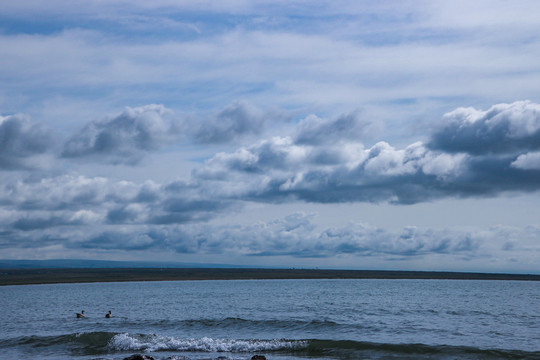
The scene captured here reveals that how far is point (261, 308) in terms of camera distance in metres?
72.0

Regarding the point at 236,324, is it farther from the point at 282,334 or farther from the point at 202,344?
the point at 202,344

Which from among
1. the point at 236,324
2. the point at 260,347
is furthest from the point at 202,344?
the point at 236,324

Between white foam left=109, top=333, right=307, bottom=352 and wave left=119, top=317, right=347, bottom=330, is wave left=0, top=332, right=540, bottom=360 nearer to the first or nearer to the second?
white foam left=109, top=333, right=307, bottom=352

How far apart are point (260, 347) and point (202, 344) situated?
4697 mm

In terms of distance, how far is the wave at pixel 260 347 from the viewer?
36994 millimetres

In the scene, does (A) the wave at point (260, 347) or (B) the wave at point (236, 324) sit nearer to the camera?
(A) the wave at point (260, 347)

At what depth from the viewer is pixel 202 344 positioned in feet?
136

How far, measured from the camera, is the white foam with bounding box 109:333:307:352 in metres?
40.6

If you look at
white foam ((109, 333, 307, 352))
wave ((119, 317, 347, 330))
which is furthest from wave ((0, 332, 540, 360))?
wave ((119, 317, 347, 330))

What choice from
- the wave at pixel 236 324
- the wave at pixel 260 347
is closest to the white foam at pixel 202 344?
the wave at pixel 260 347

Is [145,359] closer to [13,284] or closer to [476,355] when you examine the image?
[476,355]

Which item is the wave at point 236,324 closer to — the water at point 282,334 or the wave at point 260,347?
the water at point 282,334

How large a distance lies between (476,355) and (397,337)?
325 inches

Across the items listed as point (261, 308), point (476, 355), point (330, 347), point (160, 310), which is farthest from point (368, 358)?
point (160, 310)
